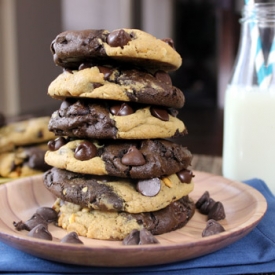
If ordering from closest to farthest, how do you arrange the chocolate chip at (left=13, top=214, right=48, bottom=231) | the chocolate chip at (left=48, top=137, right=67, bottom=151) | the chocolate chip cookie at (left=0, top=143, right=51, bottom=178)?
Result: the chocolate chip at (left=13, top=214, right=48, bottom=231)
the chocolate chip at (left=48, top=137, right=67, bottom=151)
the chocolate chip cookie at (left=0, top=143, right=51, bottom=178)

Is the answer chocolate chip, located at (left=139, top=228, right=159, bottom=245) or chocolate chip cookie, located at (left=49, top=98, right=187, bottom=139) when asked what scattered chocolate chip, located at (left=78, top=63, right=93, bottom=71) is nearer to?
chocolate chip cookie, located at (left=49, top=98, right=187, bottom=139)

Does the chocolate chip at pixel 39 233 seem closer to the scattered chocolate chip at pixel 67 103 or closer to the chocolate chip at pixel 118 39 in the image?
the scattered chocolate chip at pixel 67 103

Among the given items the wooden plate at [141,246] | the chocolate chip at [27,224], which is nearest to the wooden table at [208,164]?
the wooden plate at [141,246]

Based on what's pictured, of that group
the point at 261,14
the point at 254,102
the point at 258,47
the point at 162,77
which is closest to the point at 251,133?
the point at 254,102

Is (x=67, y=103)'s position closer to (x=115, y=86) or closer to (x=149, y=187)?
(x=115, y=86)

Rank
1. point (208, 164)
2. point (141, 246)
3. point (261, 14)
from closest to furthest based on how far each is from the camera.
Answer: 1. point (141, 246)
2. point (261, 14)
3. point (208, 164)

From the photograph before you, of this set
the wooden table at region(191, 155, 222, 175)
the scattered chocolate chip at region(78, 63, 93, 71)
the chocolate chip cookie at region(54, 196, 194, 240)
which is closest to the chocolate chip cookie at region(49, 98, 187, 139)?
the scattered chocolate chip at region(78, 63, 93, 71)
